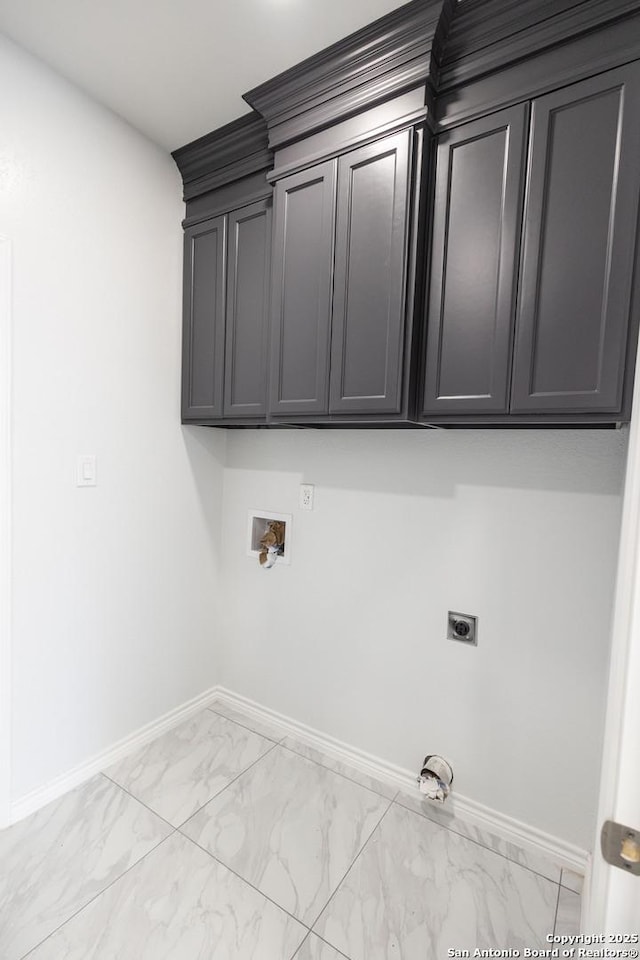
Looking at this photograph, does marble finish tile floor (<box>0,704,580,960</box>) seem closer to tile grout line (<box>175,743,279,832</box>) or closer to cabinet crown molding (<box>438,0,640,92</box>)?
tile grout line (<box>175,743,279,832</box>)

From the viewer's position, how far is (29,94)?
1492 mm

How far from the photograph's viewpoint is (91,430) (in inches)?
69.6

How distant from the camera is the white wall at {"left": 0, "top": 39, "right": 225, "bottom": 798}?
1547 mm

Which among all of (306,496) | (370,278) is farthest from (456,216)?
(306,496)

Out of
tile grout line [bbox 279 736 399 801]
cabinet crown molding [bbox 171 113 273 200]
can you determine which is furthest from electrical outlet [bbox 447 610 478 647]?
→ cabinet crown molding [bbox 171 113 273 200]

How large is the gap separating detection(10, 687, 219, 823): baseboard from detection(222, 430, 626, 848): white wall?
0.42 meters

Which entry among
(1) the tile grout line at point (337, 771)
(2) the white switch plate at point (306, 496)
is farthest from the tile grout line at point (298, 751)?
(2) the white switch plate at point (306, 496)

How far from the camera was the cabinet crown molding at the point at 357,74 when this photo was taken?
1.27 m

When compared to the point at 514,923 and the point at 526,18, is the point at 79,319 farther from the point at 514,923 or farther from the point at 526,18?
the point at 514,923

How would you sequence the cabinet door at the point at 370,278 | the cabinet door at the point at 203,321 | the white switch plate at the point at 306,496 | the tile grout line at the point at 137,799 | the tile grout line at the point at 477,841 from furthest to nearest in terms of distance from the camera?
the white switch plate at the point at 306,496 → the cabinet door at the point at 203,321 → the tile grout line at the point at 137,799 → the tile grout line at the point at 477,841 → the cabinet door at the point at 370,278

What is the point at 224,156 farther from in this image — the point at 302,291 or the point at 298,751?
the point at 298,751

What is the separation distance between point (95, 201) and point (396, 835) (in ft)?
8.90

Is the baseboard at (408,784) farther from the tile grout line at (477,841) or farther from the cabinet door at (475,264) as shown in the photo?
the cabinet door at (475,264)

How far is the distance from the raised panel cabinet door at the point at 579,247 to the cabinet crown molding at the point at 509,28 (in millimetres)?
143
